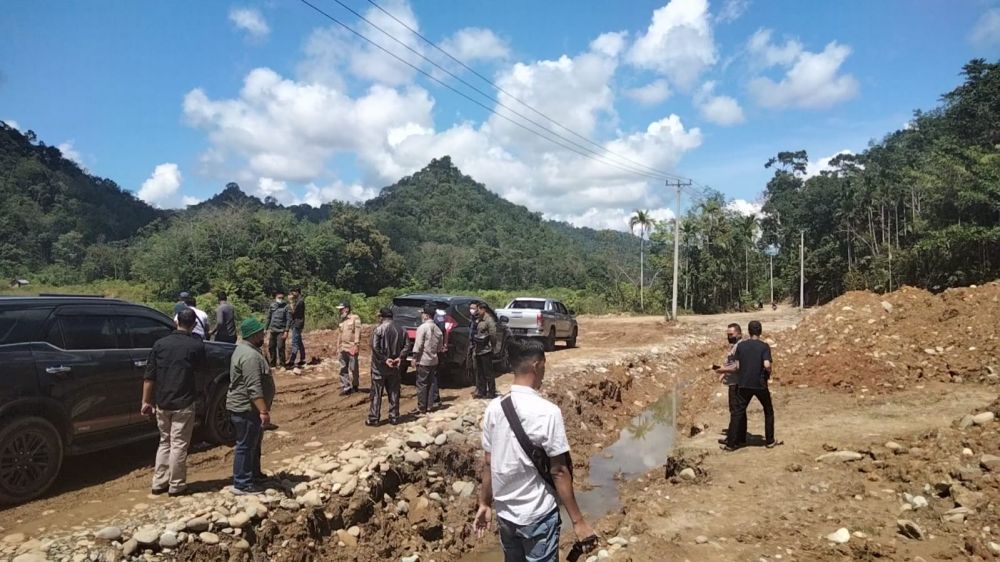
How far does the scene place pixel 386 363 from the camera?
28.7 ft

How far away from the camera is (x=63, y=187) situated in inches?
2314

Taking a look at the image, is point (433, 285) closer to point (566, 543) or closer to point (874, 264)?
point (874, 264)

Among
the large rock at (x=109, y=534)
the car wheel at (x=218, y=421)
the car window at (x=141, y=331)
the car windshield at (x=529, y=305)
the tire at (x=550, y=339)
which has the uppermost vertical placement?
the car windshield at (x=529, y=305)

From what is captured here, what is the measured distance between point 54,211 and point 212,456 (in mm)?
61261

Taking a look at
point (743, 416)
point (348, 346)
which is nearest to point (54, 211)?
point (348, 346)

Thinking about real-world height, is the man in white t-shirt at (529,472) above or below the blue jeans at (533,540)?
above

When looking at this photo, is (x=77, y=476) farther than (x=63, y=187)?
No

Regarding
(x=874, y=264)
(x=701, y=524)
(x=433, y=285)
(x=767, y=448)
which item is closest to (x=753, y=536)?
(x=701, y=524)

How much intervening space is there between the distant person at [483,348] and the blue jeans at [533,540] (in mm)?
6881

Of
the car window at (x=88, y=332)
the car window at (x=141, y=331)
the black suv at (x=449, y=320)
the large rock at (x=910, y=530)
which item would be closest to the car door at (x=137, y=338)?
the car window at (x=141, y=331)

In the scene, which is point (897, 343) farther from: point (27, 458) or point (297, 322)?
point (27, 458)

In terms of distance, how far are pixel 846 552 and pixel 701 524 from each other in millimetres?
1395

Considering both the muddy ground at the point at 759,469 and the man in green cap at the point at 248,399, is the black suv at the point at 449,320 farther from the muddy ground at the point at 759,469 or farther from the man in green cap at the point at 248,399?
the man in green cap at the point at 248,399

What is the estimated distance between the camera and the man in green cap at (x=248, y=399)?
5.73 meters
